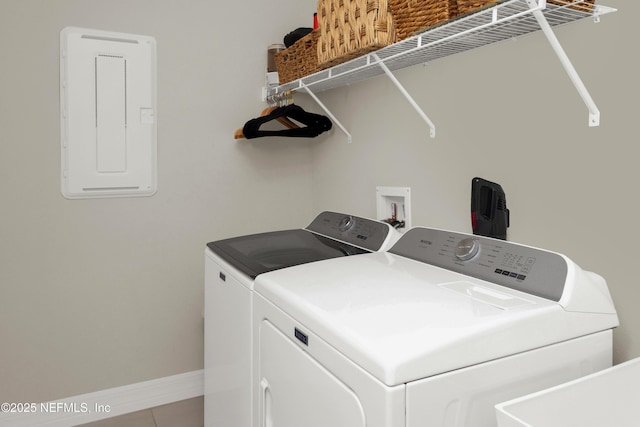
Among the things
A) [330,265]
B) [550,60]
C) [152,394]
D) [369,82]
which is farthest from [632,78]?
[152,394]

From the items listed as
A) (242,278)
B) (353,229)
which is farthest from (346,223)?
(242,278)

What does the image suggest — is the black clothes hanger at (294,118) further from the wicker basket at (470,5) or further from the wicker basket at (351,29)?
the wicker basket at (470,5)

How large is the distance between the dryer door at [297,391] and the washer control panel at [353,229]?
0.60 m

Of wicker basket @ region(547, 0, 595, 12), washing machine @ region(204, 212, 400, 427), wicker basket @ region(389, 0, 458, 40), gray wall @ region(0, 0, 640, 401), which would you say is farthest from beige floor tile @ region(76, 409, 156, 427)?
wicker basket @ region(547, 0, 595, 12)

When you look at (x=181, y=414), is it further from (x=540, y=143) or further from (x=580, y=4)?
(x=580, y=4)

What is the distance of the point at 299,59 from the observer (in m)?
2.30

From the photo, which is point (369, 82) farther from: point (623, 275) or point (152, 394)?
point (152, 394)

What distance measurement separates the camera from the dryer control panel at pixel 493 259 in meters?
1.15

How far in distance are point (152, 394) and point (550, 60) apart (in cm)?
244

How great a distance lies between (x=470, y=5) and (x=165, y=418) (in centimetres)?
235

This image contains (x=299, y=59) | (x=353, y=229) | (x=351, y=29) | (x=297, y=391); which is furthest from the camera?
(x=299, y=59)

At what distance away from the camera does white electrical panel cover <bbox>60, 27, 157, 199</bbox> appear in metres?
2.32

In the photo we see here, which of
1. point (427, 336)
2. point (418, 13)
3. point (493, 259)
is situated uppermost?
point (418, 13)

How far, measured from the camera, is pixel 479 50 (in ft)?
5.51
